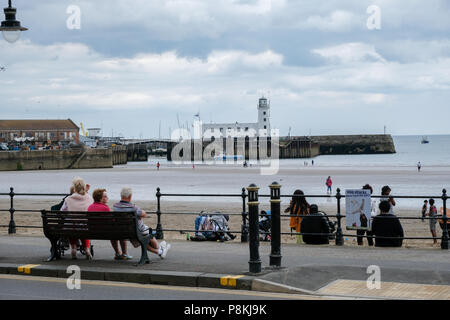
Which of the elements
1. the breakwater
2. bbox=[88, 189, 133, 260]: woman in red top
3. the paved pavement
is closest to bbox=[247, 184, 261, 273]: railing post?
the paved pavement

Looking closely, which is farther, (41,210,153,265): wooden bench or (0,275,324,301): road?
(41,210,153,265): wooden bench

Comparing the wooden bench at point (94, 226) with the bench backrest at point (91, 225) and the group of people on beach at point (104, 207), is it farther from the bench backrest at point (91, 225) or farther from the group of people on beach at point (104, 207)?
the group of people on beach at point (104, 207)

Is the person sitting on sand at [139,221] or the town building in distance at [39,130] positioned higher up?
the town building in distance at [39,130]

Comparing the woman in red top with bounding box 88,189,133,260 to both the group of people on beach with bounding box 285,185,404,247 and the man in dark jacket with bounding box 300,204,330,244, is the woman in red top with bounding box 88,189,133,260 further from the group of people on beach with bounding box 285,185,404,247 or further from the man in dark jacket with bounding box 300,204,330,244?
the man in dark jacket with bounding box 300,204,330,244

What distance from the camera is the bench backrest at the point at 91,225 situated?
1038cm

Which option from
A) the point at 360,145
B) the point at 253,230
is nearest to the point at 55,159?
the point at 253,230

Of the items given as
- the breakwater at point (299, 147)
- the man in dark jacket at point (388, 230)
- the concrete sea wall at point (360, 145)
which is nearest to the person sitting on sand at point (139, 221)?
the man in dark jacket at point (388, 230)

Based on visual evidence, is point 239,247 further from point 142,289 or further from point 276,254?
point 142,289

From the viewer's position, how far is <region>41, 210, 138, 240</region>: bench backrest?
34.0ft

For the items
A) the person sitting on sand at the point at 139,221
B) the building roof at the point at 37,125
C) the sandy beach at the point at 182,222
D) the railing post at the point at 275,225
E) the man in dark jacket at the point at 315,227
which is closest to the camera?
the railing post at the point at 275,225

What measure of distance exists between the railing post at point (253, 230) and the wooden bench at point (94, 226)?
6.22 feet

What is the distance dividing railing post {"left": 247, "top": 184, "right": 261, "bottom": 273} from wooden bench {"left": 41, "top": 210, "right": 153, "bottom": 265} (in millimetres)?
1895
